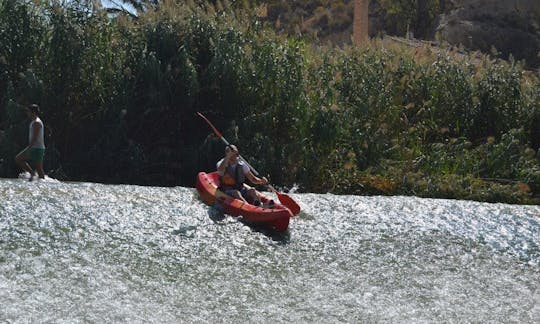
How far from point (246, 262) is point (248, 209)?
4.47 ft

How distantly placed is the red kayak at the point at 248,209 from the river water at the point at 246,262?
6.1 inches

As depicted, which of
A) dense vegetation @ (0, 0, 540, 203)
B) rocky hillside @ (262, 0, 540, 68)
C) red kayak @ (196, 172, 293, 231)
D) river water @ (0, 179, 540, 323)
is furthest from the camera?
rocky hillside @ (262, 0, 540, 68)

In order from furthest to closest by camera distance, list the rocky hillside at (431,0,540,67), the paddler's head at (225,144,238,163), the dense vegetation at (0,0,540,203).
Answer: the rocky hillside at (431,0,540,67) → the dense vegetation at (0,0,540,203) → the paddler's head at (225,144,238,163)

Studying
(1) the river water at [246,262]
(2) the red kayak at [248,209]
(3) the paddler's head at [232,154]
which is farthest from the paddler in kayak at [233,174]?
(1) the river water at [246,262]

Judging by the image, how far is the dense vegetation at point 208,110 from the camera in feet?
52.1

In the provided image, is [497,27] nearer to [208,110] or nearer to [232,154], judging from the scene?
[208,110]

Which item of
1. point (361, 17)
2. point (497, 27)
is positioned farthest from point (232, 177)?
point (497, 27)

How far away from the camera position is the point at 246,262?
10.4 meters

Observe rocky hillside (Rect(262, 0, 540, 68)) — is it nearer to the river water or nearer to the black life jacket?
the black life jacket

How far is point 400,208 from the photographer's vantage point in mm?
13117

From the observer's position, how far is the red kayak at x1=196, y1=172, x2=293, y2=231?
37.1 ft

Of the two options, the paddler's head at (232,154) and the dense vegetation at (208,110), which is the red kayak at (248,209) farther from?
the dense vegetation at (208,110)

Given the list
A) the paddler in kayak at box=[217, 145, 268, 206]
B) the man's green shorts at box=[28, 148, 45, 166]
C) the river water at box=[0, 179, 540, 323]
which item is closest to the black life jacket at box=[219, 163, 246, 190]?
the paddler in kayak at box=[217, 145, 268, 206]

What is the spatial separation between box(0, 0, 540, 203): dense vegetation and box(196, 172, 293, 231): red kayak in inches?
130
